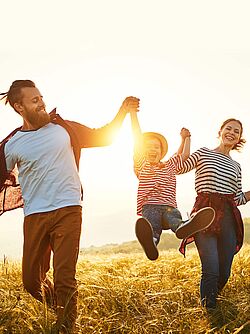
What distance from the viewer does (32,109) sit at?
5.21m

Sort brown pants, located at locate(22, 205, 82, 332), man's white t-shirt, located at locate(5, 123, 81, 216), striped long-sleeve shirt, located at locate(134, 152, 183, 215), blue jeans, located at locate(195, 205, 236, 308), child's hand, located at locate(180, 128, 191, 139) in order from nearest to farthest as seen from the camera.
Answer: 1. brown pants, located at locate(22, 205, 82, 332)
2. man's white t-shirt, located at locate(5, 123, 81, 216)
3. blue jeans, located at locate(195, 205, 236, 308)
4. child's hand, located at locate(180, 128, 191, 139)
5. striped long-sleeve shirt, located at locate(134, 152, 183, 215)

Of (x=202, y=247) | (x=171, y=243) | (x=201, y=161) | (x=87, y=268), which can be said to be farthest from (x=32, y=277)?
(x=171, y=243)

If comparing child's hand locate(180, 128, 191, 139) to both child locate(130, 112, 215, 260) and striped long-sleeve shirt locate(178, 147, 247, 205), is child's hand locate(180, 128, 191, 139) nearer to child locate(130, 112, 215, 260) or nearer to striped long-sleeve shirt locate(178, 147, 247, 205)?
child locate(130, 112, 215, 260)

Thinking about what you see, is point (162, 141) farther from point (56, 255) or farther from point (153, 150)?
point (56, 255)

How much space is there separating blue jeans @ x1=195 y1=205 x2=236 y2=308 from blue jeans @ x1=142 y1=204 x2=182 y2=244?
2.68 ft

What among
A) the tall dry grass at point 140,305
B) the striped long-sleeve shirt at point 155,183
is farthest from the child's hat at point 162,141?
the tall dry grass at point 140,305

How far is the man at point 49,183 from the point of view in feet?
15.7

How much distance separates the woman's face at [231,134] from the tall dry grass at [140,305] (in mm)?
1684

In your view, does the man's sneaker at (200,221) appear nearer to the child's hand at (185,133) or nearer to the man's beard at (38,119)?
the child's hand at (185,133)

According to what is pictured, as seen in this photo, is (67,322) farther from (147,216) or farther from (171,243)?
(171,243)

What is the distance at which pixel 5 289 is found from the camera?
258 inches

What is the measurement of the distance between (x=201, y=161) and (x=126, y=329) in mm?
2023

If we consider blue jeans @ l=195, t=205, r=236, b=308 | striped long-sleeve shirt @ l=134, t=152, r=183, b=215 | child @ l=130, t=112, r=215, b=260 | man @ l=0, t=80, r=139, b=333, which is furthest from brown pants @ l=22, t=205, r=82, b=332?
striped long-sleeve shirt @ l=134, t=152, r=183, b=215

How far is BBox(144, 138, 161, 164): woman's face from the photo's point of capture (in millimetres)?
6781
